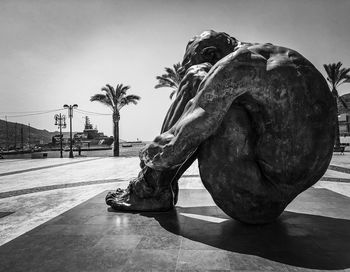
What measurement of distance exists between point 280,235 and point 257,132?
3.31 ft

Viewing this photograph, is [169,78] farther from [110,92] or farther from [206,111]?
[206,111]

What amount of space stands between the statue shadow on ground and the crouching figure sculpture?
0.22 metres

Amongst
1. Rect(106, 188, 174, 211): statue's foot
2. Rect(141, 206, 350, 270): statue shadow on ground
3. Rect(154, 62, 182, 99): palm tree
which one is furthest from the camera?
Rect(154, 62, 182, 99): palm tree

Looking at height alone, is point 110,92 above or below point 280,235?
above

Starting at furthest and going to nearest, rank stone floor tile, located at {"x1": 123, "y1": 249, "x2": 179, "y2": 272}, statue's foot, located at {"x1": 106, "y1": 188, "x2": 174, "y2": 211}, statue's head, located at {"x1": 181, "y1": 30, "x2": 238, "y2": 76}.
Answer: statue's foot, located at {"x1": 106, "y1": 188, "x2": 174, "y2": 211}
statue's head, located at {"x1": 181, "y1": 30, "x2": 238, "y2": 76}
stone floor tile, located at {"x1": 123, "y1": 249, "x2": 179, "y2": 272}

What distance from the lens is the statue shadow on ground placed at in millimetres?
1927

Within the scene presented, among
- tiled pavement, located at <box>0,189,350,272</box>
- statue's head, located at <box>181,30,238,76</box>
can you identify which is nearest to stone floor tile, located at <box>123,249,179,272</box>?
tiled pavement, located at <box>0,189,350,272</box>

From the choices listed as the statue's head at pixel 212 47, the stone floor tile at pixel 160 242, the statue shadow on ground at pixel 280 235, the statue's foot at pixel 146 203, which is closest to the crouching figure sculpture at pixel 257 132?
the statue shadow on ground at pixel 280 235

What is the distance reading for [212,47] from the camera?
3.23 meters

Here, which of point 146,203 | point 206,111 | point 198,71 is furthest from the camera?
point 146,203

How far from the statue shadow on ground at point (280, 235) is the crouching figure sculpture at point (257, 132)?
222mm

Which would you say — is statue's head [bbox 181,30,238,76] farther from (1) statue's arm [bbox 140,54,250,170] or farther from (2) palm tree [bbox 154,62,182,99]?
(2) palm tree [bbox 154,62,182,99]

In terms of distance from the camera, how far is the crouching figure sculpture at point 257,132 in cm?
235

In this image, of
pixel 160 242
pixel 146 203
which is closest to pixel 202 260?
pixel 160 242
